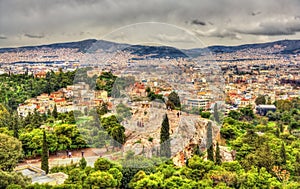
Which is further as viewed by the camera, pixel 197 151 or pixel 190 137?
pixel 197 151

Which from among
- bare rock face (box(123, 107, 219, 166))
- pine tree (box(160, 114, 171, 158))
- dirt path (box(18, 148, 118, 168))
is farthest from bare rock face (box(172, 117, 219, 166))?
dirt path (box(18, 148, 118, 168))

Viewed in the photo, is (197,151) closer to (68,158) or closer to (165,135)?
(165,135)

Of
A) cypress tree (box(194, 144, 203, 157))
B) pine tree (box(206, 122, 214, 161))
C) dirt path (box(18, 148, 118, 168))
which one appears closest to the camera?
pine tree (box(206, 122, 214, 161))

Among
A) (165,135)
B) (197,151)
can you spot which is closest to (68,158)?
(197,151)

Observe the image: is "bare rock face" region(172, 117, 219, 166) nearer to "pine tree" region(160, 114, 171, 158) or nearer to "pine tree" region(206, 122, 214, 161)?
"pine tree" region(206, 122, 214, 161)

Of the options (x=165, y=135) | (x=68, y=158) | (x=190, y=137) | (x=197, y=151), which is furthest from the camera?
(x=68, y=158)

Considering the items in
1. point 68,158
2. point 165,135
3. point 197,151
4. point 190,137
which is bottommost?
point 68,158

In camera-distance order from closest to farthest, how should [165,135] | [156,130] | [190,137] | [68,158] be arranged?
[165,135] → [156,130] → [190,137] → [68,158]

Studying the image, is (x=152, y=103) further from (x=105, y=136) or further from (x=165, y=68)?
(x=105, y=136)

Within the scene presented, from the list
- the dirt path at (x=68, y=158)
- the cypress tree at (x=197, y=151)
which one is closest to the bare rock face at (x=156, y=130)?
the cypress tree at (x=197, y=151)

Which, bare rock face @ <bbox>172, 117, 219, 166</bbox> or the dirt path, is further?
the dirt path

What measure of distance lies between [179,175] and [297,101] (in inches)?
582

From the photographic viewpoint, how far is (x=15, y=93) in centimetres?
1639

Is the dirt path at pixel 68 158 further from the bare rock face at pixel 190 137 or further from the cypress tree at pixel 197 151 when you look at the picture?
the cypress tree at pixel 197 151
